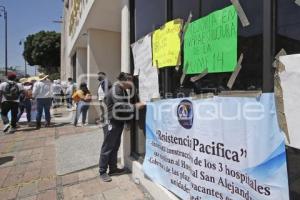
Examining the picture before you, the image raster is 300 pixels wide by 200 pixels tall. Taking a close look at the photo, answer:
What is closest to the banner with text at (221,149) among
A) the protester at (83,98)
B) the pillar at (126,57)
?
the pillar at (126,57)

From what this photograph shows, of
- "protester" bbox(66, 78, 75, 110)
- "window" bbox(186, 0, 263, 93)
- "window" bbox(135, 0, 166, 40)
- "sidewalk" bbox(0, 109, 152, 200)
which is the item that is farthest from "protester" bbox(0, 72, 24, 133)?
"window" bbox(186, 0, 263, 93)

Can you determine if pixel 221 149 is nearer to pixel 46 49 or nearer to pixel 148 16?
pixel 148 16

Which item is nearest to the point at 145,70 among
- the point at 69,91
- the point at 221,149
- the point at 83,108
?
the point at 221,149

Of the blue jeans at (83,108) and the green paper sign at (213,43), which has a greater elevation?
the green paper sign at (213,43)

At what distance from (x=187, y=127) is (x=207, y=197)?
0.75 m

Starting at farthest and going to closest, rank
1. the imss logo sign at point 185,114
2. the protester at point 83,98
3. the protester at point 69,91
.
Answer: the protester at point 69,91, the protester at point 83,98, the imss logo sign at point 185,114

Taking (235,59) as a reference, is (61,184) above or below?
below

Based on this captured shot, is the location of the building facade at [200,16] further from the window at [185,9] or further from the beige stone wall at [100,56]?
the beige stone wall at [100,56]

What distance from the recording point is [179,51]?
386 cm

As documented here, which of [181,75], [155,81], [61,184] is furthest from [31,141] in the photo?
[181,75]

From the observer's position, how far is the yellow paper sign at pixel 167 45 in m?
3.92

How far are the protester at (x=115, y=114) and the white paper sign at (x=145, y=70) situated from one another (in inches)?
8.1

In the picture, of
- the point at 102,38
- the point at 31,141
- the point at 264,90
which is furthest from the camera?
the point at 102,38

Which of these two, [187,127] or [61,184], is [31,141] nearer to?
[61,184]
